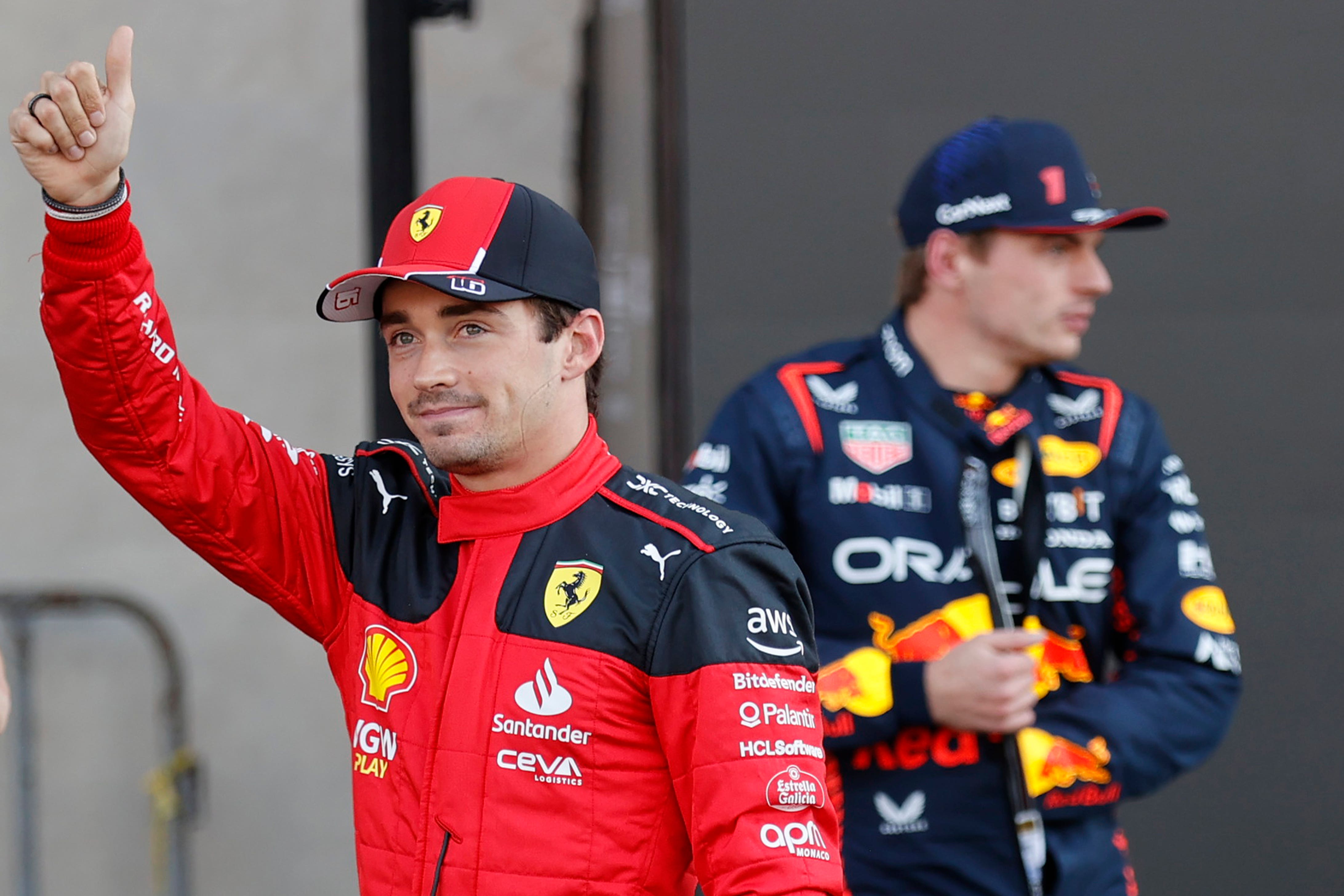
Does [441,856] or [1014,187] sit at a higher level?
[1014,187]

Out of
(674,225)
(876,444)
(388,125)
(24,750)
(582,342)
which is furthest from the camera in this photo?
(24,750)

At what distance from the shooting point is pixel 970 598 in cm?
220

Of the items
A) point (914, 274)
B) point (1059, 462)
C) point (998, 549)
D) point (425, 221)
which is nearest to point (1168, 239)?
point (914, 274)

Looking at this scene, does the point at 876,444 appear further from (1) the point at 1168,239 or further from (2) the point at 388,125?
(1) the point at 1168,239

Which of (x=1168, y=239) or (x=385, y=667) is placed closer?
(x=385, y=667)

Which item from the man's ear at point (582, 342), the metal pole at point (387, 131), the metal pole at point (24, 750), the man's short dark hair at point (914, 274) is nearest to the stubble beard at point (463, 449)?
the man's ear at point (582, 342)

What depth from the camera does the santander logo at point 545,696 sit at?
1.48 m

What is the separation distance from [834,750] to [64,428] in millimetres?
2813

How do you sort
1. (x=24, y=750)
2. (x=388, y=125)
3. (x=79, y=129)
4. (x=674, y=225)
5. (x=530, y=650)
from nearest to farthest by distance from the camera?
1. (x=79, y=129)
2. (x=530, y=650)
3. (x=388, y=125)
4. (x=674, y=225)
5. (x=24, y=750)

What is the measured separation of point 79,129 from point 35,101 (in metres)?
0.06

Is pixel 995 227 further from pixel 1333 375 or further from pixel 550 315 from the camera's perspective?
pixel 1333 375

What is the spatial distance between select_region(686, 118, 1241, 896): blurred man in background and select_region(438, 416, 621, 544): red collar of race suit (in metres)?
0.61

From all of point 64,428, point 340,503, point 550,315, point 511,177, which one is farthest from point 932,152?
point 64,428

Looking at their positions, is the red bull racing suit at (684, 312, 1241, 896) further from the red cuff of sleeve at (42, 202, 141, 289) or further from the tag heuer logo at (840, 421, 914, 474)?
the red cuff of sleeve at (42, 202, 141, 289)
